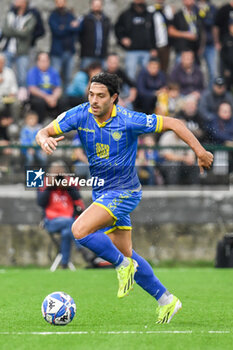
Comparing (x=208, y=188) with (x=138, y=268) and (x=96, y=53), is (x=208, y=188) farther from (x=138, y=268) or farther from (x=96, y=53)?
(x=138, y=268)

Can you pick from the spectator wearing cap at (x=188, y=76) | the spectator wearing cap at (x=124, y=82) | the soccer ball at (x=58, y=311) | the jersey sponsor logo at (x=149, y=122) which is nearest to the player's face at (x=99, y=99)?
the jersey sponsor logo at (x=149, y=122)

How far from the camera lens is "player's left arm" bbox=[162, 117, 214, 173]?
7.30 meters

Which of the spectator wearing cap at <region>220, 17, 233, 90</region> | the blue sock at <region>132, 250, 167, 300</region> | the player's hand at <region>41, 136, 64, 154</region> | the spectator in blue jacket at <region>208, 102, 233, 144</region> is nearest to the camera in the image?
the player's hand at <region>41, 136, 64, 154</region>

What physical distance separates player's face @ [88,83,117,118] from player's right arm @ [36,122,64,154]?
16.3 inches

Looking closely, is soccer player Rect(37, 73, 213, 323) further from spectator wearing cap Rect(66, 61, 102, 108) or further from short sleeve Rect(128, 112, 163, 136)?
spectator wearing cap Rect(66, 61, 102, 108)

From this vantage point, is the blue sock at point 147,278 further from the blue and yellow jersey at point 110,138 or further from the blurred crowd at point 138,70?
the blurred crowd at point 138,70

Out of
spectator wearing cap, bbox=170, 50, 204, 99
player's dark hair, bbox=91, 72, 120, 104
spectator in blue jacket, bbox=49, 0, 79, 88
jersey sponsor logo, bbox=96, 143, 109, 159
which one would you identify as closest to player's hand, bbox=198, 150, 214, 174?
jersey sponsor logo, bbox=96, 143, 109, 159

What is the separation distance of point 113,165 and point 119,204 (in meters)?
0.38

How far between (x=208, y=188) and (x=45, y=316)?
8642mm

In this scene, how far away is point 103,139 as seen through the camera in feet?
24.9

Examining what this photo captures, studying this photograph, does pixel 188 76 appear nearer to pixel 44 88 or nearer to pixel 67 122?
pixel 44 88

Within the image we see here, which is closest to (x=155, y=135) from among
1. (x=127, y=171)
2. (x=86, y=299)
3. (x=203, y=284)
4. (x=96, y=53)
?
(x=96, y=53)

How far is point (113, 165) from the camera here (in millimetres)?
7621

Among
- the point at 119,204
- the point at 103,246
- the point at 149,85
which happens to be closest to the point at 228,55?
the point at 149,85
